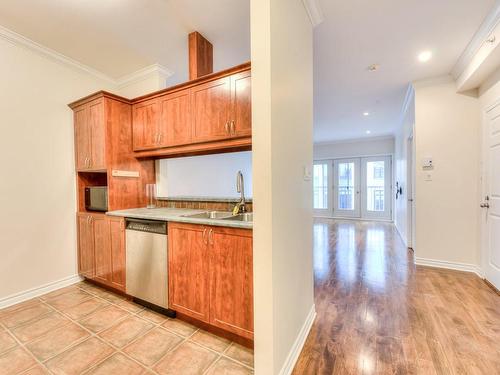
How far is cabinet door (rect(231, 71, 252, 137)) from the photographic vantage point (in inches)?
75.2

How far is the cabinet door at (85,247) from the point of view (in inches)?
106

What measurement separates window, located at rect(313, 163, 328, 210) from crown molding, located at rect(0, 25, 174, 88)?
6.17m

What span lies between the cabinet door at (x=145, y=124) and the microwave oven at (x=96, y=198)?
2.13 feet

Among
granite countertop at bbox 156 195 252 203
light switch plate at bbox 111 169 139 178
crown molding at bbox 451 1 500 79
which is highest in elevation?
crown molding at bbox 451 1 500 79

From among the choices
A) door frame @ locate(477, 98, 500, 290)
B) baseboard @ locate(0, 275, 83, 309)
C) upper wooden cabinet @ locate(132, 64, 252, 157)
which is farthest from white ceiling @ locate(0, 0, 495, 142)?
baseboard @ locate(0, 275, 83, 309)

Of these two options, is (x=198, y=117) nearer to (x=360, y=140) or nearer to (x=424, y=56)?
(x=424, y=56)

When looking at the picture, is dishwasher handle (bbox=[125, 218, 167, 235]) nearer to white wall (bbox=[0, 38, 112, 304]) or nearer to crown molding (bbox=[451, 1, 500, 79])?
white wall (bbox=[0, 38, 112, 304])

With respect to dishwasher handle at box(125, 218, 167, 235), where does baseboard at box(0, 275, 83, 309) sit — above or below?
below

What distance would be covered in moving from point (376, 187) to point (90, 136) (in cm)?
747

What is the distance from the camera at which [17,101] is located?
2.40 meters

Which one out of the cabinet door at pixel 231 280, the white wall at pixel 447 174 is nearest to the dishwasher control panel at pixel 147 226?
the cabinet door at pixel 231 280

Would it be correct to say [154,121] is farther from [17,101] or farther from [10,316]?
[10,316]

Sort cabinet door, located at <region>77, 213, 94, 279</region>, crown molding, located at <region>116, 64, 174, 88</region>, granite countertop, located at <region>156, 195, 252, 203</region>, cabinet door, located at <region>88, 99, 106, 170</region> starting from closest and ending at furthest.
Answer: granite countertop, located at <region>156, 195, 252, 203</region> < cabinet door, located at <region>88, 99, 106, 170</region> < cabinet door, located at <region>77, 213, 94, 279</region> < crown molding, located at <region>116, 64, 174, 88</region>

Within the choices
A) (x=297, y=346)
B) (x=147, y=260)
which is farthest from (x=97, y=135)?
(x=297, y=346)
